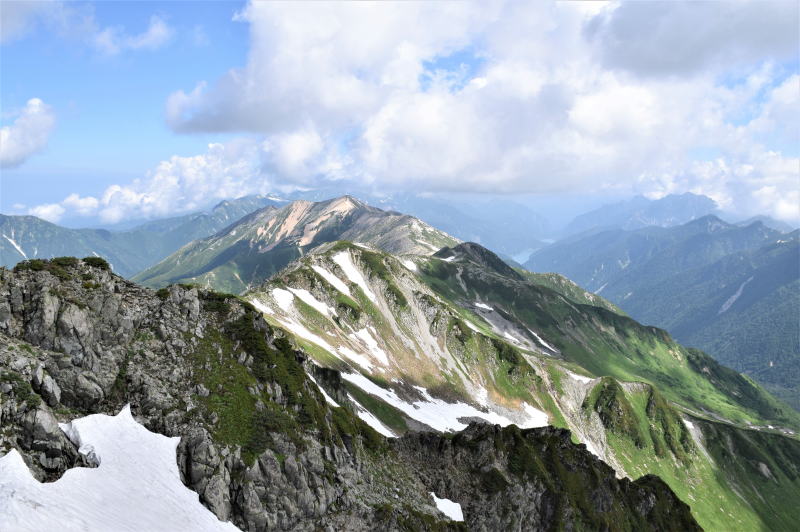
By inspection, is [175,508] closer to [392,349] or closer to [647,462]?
[392,349]

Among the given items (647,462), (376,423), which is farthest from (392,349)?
(647,462)

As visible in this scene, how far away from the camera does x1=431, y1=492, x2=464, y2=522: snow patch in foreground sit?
60.9m

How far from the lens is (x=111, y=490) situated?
113 ft

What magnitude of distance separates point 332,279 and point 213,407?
5578 inches

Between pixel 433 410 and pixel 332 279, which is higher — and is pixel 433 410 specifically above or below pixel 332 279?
below

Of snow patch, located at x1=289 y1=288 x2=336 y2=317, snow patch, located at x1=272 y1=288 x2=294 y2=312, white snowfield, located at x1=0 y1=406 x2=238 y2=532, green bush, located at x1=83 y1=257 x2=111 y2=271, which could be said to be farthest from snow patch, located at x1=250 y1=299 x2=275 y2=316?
white snowfield, located at x1=0 y1=406 x2=238 y2=532

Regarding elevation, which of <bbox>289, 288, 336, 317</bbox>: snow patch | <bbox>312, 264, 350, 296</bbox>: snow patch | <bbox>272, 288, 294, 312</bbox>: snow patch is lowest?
<bbox>272, 288, 294, 312</bbox>: snow patch

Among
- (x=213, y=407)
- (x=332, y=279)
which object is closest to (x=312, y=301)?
(x=332, y=279)

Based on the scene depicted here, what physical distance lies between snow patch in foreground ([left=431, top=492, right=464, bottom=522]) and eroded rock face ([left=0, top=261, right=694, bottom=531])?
4.31 feet

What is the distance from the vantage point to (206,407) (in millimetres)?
45938

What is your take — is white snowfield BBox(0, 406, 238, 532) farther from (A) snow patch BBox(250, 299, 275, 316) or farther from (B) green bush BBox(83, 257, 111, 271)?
(A) snow patch BBox(250, 299, 275, 316)

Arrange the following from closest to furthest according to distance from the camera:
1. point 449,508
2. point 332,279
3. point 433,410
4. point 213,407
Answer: point 213,407, point 449,508, point 433,410, point 332,279

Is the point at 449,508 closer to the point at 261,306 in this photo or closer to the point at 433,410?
the point at 433,410

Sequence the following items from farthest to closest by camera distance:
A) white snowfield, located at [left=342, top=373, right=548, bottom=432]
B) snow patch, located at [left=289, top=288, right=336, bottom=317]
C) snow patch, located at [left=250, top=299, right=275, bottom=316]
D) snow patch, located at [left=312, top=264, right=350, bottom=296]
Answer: snow patch, located at [left=312, top=264, right=350, bottom=296], snow patch, located at [left=289, top=288, right=336, bottom=317], snow patch, located at [left=250, top=299, right=275, bottom=316], white snowfield, located at [left=342, top=373, right=548, bottom=432]
